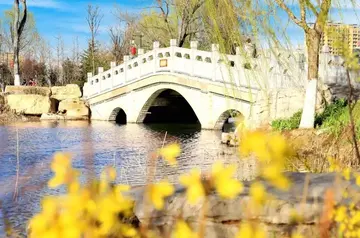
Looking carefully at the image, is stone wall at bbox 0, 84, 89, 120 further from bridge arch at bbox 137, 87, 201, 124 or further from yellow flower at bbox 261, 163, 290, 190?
yellow flower at bbox 261, 163, 290, 190

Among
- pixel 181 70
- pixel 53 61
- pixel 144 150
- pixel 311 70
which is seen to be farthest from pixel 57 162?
pixel 53 61

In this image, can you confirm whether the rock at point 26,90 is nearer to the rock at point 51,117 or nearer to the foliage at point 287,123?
the rock at point 51,117

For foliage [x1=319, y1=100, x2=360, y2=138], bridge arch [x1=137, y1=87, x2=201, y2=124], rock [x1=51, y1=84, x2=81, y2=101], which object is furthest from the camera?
rock [x1=51, y1=84, x2=81, y2=101]

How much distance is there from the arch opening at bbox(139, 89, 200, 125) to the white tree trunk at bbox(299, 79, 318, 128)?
30.6 feet

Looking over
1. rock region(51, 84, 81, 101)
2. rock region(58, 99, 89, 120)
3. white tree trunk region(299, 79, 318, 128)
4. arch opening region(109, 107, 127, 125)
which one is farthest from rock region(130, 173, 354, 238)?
rock region(51, 84, 81, 101)

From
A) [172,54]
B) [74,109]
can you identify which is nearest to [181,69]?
[172,54]

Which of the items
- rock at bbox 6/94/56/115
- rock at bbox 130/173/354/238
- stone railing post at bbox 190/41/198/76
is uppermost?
stone railing post at bbox 190/41/198/76

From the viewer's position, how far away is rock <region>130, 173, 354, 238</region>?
2.00 metres

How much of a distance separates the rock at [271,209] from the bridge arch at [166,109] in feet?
48.6

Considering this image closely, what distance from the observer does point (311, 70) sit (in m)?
8.17

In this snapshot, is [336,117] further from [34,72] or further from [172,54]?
[34,72]

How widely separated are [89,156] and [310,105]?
3.63 metres

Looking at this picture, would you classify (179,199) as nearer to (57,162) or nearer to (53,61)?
(57,162)

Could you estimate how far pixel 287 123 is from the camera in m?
9.10
